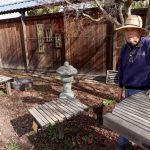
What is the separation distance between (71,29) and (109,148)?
234 inches

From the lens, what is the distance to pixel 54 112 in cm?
442

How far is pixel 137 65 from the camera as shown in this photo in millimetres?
3387

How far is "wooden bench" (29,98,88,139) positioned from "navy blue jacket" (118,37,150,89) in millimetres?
1191

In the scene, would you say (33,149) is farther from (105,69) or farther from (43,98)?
(105,69)

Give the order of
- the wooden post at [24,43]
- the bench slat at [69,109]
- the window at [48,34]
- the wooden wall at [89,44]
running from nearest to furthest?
1. the bench slat at [69,109]
2. the wooden wall at [89,44]
3. the window at [48,34]
4. the wooden post at [24,43]

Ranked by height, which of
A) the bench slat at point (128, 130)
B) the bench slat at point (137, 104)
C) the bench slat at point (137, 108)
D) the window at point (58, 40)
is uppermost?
the window at point (58, 40)

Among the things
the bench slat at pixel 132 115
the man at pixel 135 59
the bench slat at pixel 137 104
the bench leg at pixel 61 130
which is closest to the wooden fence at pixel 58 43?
the bench leg at pixel 61 130

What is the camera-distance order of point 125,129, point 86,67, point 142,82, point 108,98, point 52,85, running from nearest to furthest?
point 125,129 < point 142,82 < point 108,98 < point 52,85 < point 86,67

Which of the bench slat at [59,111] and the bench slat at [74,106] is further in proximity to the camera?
the bench slat at [74,106]

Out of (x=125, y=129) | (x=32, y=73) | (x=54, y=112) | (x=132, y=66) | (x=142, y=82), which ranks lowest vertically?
(x=32, y=73)

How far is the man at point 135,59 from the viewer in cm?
323

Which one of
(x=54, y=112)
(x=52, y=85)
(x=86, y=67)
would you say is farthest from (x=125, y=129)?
(x=86, y=67)

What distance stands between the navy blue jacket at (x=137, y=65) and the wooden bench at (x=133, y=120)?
0.33 m

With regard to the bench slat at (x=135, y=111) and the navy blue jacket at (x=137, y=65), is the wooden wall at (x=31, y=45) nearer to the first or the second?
the navy blue jacket at (x=137, y=65)
